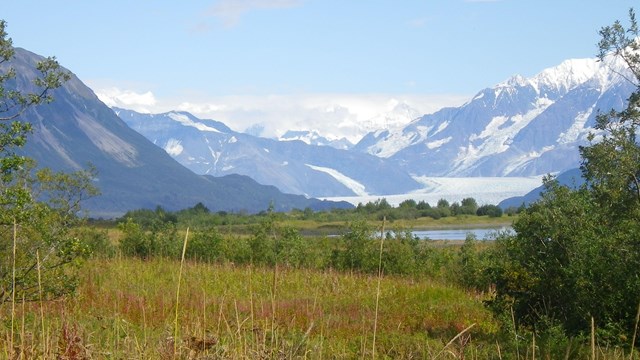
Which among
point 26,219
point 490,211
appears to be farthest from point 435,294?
point 490,211

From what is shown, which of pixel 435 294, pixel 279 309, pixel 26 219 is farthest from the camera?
pixel 435 294

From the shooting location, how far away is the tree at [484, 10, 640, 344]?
14.9m

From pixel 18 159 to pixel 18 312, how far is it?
11.0 ft

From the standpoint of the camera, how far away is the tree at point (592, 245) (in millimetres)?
14898

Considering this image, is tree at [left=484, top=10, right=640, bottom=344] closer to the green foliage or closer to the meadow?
the meadow

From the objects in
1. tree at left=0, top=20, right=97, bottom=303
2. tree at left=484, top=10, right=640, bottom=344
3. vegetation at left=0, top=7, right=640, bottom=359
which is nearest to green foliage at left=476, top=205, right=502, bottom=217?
vegetation at left=0, top=7, right=640, bottom=359

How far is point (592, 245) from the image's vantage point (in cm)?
1514

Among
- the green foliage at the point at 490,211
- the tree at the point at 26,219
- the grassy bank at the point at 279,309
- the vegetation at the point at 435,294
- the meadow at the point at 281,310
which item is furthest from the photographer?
the green foliage at the point at 490,211

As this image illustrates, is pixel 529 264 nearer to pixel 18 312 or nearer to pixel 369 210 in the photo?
pixel 18 312

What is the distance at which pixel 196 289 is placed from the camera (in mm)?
22188

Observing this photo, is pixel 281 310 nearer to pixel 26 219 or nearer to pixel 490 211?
pixel 26 219

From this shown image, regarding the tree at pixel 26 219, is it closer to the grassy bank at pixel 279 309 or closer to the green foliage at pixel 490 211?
the grassy bank at pixel 279 309

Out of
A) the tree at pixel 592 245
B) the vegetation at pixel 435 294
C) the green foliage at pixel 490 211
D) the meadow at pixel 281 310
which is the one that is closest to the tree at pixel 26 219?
the vegetation at pixel 435 294

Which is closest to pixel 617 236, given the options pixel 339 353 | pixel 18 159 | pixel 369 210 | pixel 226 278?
pixel 339 353
